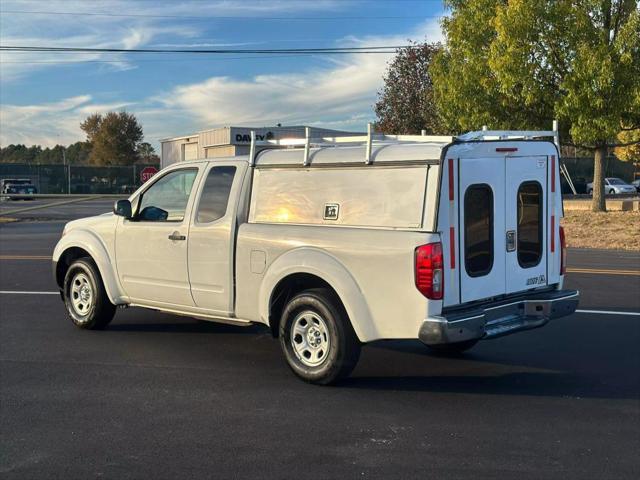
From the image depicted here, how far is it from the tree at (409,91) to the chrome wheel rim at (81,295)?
1052 inches

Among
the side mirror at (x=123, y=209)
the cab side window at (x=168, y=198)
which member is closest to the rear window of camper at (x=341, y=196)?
the cab side window at (x=168, y=198)

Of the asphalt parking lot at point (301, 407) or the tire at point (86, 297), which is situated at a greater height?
the tire at point (86, 297)

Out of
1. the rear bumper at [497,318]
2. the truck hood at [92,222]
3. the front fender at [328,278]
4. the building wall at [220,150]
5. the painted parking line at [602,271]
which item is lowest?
the painted parking line at [602,271]

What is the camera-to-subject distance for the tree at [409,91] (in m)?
33.3

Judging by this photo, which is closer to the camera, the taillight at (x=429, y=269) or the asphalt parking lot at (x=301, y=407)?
the asphalt parking lot at (x=301, y=407)

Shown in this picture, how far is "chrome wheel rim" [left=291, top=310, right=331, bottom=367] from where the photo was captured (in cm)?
584

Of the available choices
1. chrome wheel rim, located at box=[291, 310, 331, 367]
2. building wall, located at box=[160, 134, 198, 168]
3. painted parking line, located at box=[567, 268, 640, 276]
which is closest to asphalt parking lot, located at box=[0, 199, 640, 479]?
chrome wheel rim, located at box=[291, 310, 331, 367]

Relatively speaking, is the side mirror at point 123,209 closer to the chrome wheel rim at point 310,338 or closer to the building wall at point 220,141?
the chrome wheel rim at point 310,338

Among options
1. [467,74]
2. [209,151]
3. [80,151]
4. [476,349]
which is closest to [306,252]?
[476,349]

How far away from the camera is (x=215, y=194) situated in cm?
673

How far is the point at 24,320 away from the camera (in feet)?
28.2

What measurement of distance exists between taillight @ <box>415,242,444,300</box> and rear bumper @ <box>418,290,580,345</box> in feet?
0.71

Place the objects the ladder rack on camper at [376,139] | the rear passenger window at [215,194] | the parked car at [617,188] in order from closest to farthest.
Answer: the ladder rack on camper at [376,139]
the rear passenger window at [215,194]
the parked car at [617,188]

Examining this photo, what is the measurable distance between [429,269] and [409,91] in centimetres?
2970
